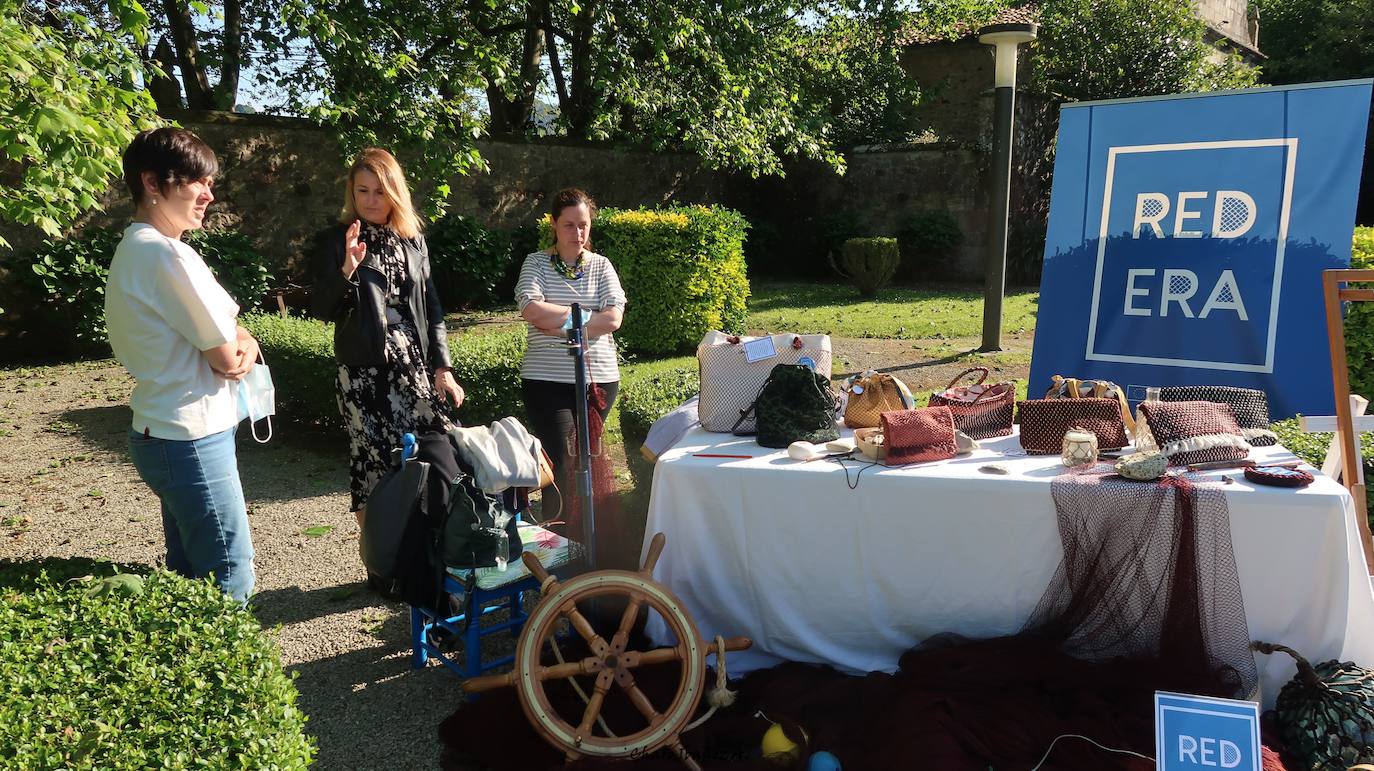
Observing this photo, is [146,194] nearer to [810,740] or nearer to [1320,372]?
[810,740]

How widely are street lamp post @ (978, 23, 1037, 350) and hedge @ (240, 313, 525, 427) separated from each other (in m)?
4.91

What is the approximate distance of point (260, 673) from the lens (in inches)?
87.4

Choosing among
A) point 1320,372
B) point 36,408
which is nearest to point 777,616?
point 1320,372

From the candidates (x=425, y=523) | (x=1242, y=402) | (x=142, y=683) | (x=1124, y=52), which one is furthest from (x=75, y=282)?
(x=1124, y=52)

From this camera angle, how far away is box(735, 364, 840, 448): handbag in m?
3.44

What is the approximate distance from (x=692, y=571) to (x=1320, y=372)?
304 cm

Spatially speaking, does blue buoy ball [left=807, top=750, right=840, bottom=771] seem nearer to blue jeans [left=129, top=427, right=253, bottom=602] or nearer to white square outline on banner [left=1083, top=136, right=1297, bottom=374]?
blue jeans [left=129, top=427, right=253, bottom=602]

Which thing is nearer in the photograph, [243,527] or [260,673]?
[260,673]

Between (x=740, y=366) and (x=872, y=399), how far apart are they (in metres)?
0.53

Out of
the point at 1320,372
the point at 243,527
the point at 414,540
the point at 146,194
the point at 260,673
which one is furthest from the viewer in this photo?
the point at 1320,372

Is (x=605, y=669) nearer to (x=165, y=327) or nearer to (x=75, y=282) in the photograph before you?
(x=165, y=327)

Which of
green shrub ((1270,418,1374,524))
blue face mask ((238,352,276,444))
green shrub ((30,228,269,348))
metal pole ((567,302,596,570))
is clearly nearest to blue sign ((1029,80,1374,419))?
green shrub ((1270,418,1374,524))

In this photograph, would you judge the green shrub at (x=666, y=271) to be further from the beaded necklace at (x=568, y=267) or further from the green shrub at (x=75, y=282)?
the beaded necklace at (x=568, y=267)

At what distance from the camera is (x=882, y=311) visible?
1304 centimetres
